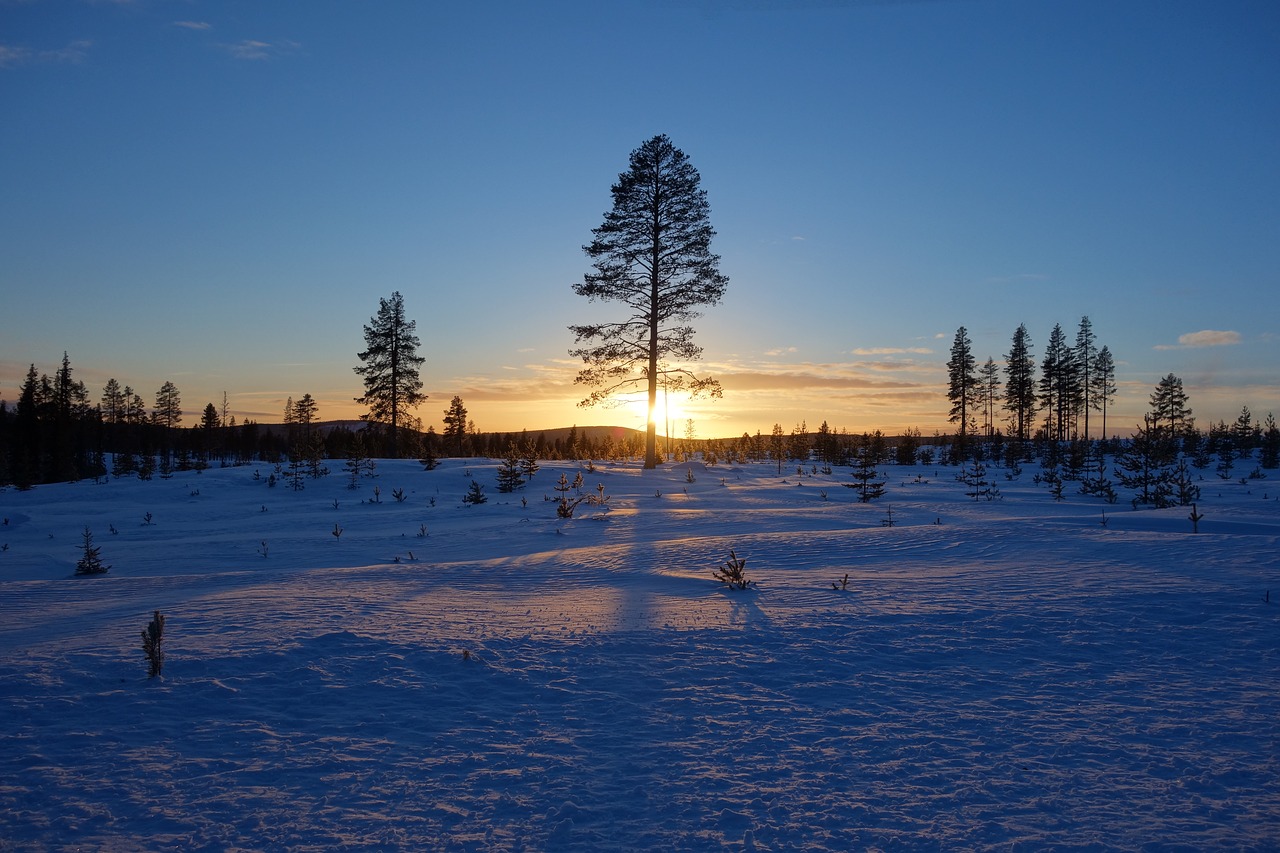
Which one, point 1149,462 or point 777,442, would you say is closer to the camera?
point 1149,462

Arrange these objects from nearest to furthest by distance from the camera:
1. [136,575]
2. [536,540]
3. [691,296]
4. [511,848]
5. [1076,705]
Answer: [511,848], [1076,705], [136,575], [536,540], [691,296]

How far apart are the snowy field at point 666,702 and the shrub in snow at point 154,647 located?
0.35 feet

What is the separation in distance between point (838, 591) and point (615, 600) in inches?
97.8

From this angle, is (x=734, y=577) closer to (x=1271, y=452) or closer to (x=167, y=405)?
(x=1271, y=452)

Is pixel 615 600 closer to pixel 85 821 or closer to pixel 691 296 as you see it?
pixel 85 821

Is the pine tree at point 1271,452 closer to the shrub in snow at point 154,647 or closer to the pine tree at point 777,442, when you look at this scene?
A: the pine tree at point 777,442

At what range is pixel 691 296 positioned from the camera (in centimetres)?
2395

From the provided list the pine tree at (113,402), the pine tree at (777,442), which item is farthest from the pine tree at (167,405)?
the pine tree at (777,442)

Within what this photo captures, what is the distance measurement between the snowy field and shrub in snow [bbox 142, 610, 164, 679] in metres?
0.11

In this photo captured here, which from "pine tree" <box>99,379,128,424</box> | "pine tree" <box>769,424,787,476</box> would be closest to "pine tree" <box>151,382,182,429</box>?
"pine tree" <box>99,379,128,424</box>

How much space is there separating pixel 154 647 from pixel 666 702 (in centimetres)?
370

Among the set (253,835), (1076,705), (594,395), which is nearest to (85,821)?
(253,835)

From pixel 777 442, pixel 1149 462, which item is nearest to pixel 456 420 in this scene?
pixel 777 442

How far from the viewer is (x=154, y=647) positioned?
4.80 metres
